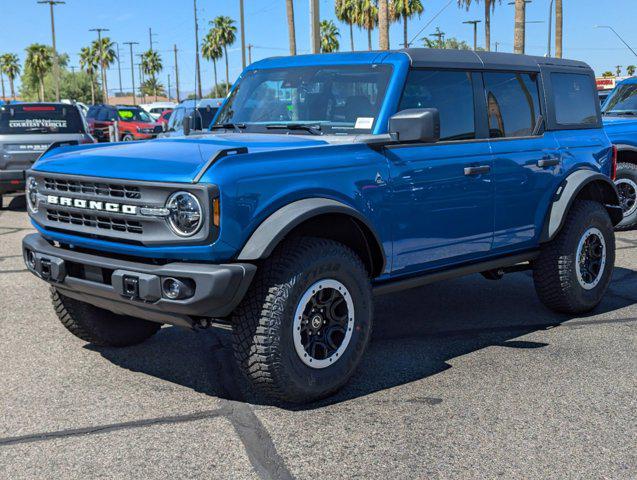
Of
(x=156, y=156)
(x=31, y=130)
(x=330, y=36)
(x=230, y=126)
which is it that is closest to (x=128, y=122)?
(x=31, y=130)

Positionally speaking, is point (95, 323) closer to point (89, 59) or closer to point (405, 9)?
point (405, 9)

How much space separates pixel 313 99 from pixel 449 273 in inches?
56.8

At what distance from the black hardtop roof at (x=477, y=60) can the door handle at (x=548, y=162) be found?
70cm

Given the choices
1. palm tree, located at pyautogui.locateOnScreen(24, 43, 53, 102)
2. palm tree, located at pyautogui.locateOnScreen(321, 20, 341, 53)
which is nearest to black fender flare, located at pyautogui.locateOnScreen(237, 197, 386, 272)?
palm tree, located at pyautogui.locateOnScreen(321, 20, 341, 53)

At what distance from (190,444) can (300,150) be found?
1.63 metres

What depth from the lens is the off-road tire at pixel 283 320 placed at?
14.1ft

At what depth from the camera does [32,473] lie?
3705mm

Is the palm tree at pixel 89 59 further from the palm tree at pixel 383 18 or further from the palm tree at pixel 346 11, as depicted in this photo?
the palm tree at pixel 383 18

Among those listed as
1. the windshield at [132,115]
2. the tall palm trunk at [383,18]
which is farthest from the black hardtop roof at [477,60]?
the windshield at [132,115]

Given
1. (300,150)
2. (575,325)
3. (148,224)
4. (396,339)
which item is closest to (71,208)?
(148,224)

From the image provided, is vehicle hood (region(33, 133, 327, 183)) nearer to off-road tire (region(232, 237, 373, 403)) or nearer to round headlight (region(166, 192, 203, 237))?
round headlight (region(166, 192, 203, 237))

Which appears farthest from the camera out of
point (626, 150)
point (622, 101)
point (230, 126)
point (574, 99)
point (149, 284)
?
point (622, 101)

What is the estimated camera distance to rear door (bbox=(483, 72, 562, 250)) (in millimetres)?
5738

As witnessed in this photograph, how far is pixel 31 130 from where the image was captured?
46.7ft
